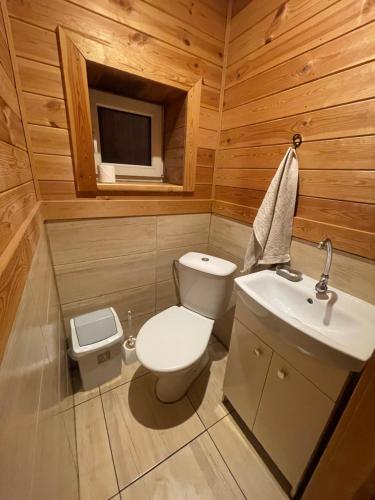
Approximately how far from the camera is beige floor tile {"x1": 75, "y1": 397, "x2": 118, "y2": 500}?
93cm

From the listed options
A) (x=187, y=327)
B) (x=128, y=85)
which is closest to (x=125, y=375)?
(x=187, y=327)

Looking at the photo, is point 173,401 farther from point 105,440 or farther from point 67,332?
point 67,332

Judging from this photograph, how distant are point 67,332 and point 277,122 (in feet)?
5.69

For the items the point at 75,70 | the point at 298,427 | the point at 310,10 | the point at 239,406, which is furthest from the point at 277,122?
the point at 239,406

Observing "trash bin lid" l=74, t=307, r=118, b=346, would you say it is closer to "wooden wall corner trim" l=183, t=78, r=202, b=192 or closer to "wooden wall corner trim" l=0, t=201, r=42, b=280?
"wooden wall corner trim" l=0, t=201, r=42, b=280

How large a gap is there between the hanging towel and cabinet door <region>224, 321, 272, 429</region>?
16.2 inches

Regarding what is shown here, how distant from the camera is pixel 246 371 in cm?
107

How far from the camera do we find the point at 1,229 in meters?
0.43

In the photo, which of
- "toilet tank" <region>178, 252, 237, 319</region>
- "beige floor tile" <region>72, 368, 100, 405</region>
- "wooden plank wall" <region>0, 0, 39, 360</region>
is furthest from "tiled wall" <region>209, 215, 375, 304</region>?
"beige floor tile" <region>72, 368, 100, 405</region>

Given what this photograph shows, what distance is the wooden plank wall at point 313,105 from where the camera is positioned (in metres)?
0.82

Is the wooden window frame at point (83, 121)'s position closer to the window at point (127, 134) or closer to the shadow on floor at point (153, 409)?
the window at point (127, 134)

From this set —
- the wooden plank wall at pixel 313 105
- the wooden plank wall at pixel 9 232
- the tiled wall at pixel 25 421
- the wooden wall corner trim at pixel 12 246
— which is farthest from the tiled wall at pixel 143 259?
the tiled wall at pixel 25 421

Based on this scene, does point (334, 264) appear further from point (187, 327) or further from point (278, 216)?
point (187, 327)

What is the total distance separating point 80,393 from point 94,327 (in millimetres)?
428
